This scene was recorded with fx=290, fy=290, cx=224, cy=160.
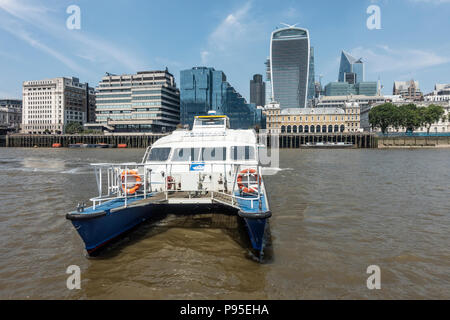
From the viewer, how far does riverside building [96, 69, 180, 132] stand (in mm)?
109188

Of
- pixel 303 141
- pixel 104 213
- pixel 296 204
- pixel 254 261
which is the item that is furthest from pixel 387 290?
pixel 303 141

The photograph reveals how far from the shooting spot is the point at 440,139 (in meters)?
77.6

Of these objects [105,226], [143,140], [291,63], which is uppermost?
[291,63]

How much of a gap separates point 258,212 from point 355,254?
294 cm

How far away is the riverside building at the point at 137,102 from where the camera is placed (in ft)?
358

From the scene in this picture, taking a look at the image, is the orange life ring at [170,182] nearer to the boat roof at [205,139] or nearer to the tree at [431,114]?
the boat roof at [205,139]

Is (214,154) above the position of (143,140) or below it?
below

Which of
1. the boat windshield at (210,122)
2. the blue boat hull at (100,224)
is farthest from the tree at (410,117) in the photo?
the blue boat hull at (100,224)

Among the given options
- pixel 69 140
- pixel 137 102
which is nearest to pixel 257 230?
pixel 69 140

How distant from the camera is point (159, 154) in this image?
10328 millimetres

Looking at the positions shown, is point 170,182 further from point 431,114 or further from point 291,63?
point 291,63

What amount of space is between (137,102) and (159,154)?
107m

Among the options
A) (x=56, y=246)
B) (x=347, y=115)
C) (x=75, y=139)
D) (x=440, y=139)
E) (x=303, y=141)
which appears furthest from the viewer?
(x=347, y=115)
